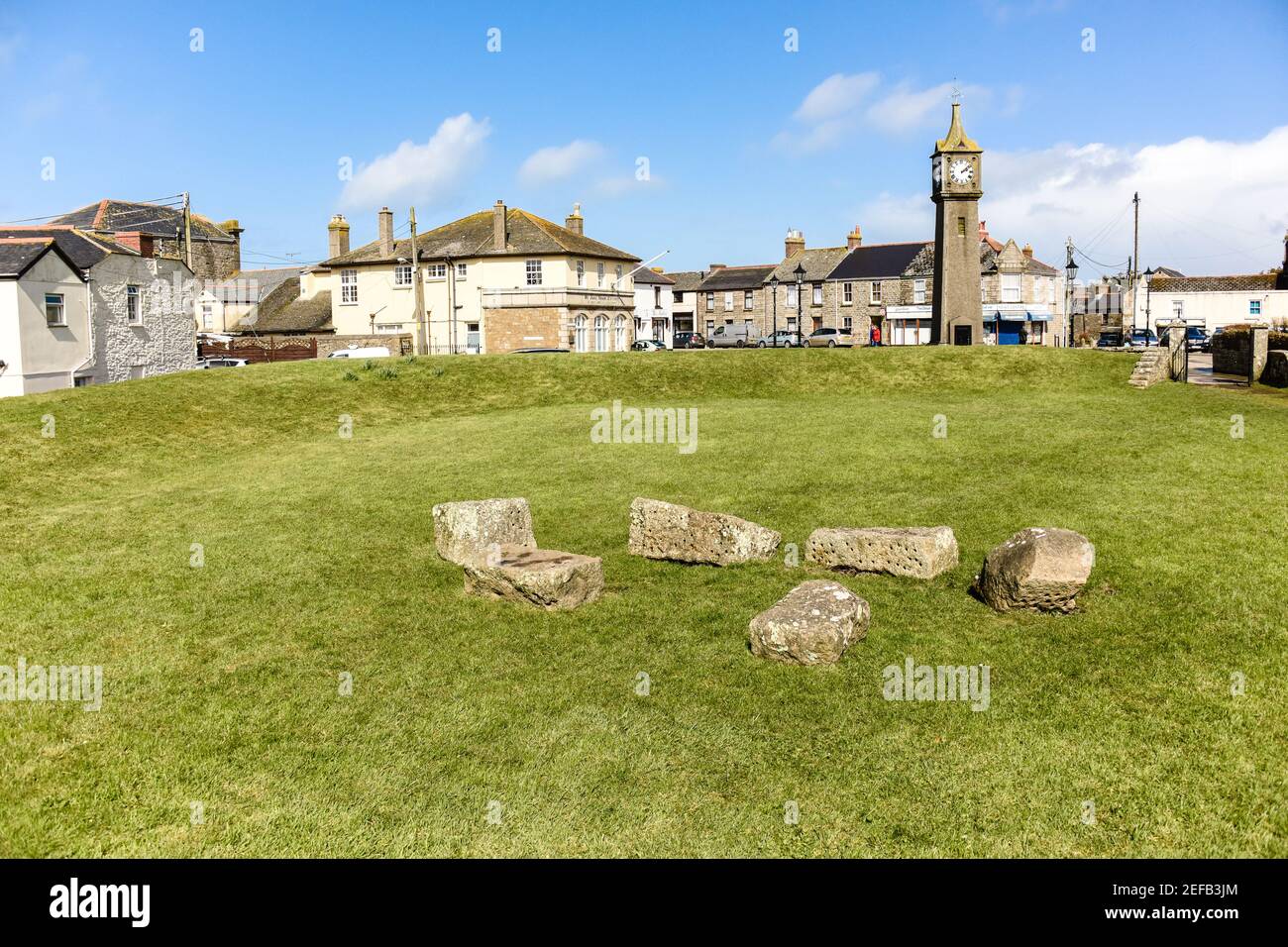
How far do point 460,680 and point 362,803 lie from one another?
2.40 m

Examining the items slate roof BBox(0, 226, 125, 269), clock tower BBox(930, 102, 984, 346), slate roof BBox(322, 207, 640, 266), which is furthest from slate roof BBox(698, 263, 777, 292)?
slate roof BBox(0, 226, 125, 269)

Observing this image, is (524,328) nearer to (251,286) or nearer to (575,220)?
(575,220)

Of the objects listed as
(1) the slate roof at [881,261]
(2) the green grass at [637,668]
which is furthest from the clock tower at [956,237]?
(1) the slate roof at [881,261]

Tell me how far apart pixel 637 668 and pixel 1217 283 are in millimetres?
101522

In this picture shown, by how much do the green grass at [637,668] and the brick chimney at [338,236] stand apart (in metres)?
51.3

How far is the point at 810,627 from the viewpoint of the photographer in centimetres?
973

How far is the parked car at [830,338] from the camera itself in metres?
66.5

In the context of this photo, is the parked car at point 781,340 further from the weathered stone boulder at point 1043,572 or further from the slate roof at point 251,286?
the weathered stone boulder at point 1043,572

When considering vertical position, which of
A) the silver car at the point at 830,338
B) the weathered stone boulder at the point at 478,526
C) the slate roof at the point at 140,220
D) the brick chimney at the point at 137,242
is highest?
the slate roof at the point at 140,220
